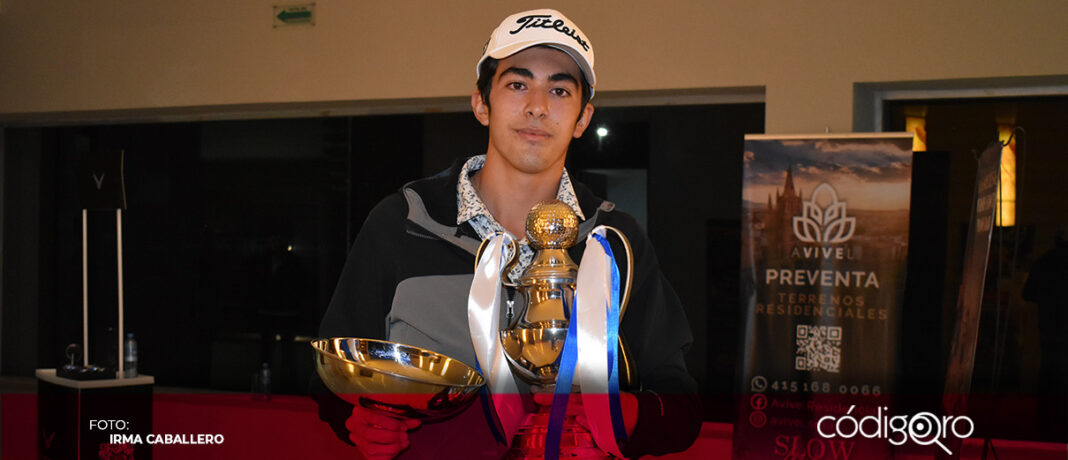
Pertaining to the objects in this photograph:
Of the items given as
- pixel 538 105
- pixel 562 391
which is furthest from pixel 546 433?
pixel 538 105

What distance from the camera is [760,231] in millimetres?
3512

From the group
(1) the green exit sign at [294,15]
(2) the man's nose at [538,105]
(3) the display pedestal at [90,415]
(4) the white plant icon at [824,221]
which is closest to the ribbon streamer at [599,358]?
(2) the man's nose at [538,105]

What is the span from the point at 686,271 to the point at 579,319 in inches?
139

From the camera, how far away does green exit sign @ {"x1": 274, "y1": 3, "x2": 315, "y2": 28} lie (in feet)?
15.4

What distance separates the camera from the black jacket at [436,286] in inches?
55.7

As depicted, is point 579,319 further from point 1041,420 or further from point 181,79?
point 181,79

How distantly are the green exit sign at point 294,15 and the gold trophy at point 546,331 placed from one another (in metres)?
4.02

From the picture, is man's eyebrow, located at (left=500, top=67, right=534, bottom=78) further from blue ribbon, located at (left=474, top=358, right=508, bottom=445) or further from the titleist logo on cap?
blue ribbon, located at (left=474, top=358, right=508, bottom=445)

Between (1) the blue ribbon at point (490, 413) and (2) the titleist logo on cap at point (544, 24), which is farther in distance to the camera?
(2) the titleist logo on cap at point (544, 24)

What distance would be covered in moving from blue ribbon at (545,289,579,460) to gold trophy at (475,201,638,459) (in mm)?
24

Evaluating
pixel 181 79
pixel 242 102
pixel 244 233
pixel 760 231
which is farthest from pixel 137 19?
pixel 760 231

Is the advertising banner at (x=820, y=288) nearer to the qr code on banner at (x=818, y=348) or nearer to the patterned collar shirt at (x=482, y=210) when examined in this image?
the qr code on banner at (x=818, y=348)

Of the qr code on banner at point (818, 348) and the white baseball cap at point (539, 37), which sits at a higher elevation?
the white baseball cap at point (539, 37)

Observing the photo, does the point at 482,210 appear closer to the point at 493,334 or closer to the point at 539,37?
the point at 539,37
